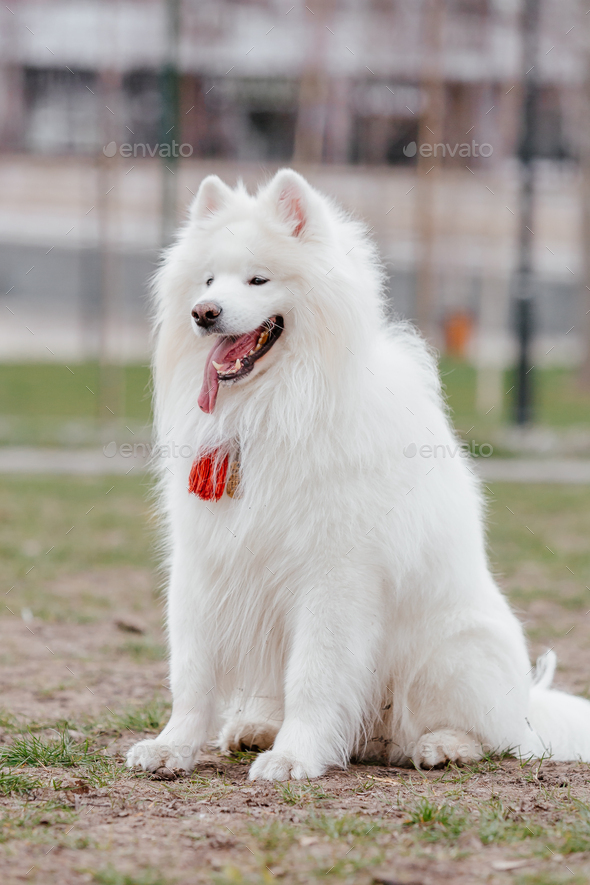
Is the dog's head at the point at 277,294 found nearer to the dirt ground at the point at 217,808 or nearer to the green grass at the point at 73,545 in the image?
the dirt ground at the point at 217,808

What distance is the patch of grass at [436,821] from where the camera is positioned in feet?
9.05

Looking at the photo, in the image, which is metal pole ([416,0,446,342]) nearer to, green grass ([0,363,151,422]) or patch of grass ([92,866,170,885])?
green grass ([0,363,151,422])

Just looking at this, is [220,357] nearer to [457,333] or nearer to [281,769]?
[281,769]

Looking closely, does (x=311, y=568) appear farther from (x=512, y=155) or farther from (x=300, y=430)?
(x=512, y=155)

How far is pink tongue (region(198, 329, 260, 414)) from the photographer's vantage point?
3.62 meters

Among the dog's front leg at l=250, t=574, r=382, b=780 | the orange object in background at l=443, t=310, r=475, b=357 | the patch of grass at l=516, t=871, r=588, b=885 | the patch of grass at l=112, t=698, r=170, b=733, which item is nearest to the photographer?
the patch of grass at l=516, t=871, r=588, b=885

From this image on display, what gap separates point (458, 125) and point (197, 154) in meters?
6.64

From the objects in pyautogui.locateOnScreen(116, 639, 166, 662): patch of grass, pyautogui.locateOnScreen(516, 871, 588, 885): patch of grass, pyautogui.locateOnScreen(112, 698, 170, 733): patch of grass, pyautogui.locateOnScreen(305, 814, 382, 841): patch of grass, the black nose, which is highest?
the black nose

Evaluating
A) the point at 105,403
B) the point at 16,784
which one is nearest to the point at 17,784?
the point at 16,784

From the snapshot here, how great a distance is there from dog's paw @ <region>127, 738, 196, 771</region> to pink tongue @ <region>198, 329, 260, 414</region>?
1161 millimetres

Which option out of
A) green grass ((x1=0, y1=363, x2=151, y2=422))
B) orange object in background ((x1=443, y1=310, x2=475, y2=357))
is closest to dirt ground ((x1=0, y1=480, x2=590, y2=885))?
green grass ((x1=0, y1=363, x2=151, y2=422))

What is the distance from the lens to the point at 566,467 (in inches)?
467

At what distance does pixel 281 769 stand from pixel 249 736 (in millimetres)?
568

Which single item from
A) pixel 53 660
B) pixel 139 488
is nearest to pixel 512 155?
pixel 139 488
